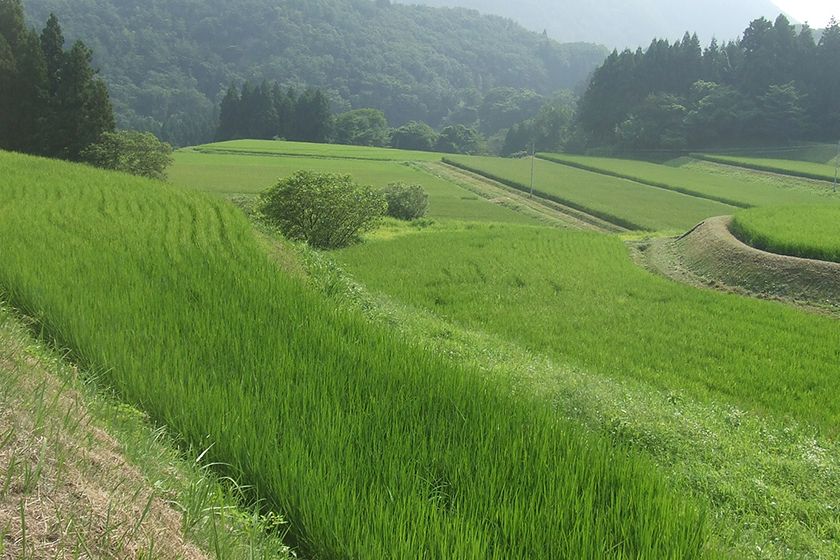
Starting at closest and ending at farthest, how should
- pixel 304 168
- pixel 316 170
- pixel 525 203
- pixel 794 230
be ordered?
1. pixel 794 230
2. pixel 525 203
3. pixel 316 170
4. pixel 304 168

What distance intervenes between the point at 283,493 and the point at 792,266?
1241cm

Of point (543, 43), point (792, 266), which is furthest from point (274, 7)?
point (792, 266)

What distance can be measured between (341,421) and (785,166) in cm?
4790

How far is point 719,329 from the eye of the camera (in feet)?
31.9

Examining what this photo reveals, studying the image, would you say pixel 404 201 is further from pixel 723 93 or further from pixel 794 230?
pixel 723 93

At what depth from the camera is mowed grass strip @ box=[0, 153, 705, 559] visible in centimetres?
244

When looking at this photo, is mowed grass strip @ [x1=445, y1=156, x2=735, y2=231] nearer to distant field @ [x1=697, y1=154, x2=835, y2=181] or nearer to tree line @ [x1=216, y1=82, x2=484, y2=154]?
distant field @ [x1=697, y1=154, x2=835, y2=181]

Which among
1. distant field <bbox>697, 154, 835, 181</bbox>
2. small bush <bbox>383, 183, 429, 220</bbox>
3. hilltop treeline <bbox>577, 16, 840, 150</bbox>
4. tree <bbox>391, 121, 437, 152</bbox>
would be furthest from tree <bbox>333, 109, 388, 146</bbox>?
small bush <bbox>383, 183, 429, 220</bbox>

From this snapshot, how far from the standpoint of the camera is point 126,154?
2650 centimetres

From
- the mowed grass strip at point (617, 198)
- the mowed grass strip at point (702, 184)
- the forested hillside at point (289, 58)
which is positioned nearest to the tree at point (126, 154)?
the mowed grass strip at point (617, 198)

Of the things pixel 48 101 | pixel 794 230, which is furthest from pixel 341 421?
pixel 48 101

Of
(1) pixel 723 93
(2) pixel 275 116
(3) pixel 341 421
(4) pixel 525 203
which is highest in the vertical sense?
(1) pixel 723 93

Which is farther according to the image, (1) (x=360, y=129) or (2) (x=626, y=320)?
(1) (x=360, y=129)

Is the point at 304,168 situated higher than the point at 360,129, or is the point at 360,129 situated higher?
the point at 360,129
